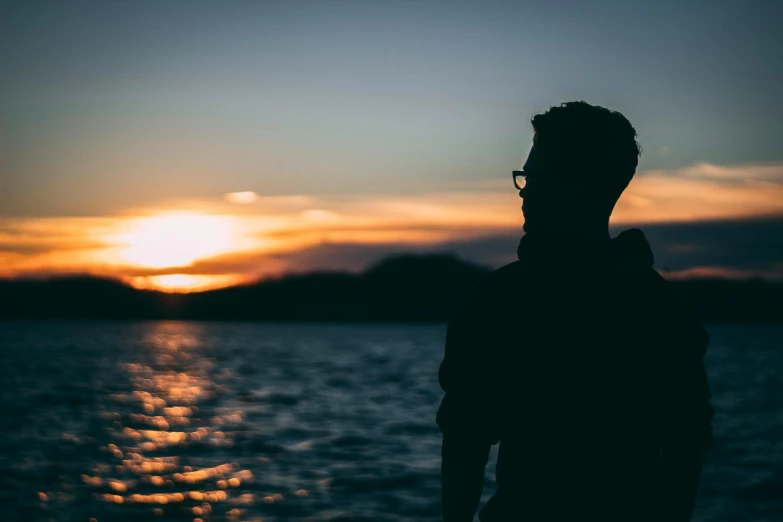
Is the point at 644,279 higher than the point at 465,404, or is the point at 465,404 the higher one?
the point at 644,279

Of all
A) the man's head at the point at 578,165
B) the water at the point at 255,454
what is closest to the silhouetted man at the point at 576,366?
the man's head at the point at 578,165

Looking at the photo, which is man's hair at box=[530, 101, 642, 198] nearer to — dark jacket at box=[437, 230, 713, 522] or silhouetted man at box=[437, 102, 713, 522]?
silhouetted man at box=[437, 102, 713, 522]

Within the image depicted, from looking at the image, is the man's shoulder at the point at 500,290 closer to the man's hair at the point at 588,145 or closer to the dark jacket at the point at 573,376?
the dark jacket at the point at 573,376

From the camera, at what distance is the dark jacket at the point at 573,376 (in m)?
2.10

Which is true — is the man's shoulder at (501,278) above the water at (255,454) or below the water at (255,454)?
above

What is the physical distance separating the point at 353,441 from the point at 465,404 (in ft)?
64.0

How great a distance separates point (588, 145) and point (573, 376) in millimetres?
648

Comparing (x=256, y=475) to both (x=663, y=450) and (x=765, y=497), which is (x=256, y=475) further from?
(x=663, y=450)

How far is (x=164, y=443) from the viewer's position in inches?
832

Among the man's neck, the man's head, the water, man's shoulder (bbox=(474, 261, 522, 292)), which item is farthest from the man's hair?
the water

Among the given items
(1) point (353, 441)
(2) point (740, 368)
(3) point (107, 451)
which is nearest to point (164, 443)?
(3) point (107, 451)

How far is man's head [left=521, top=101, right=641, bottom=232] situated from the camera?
2.14 metres

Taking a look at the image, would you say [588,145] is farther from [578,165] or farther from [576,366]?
[576,366]

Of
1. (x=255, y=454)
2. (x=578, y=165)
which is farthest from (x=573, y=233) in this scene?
(x=255, y=454)
